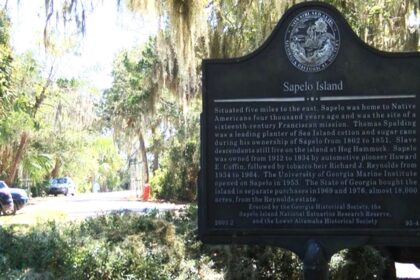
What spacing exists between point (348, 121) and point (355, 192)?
55 centimetres

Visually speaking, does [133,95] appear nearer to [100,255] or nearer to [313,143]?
[100,255]

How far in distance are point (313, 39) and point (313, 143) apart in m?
0.81

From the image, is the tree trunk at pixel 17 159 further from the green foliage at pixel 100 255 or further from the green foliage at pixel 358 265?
the green foliage at pixel 358 265

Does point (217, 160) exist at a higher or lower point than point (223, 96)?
lower

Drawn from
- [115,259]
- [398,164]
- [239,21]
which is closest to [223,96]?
[398,164]

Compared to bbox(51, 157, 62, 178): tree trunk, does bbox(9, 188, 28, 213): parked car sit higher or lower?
lower

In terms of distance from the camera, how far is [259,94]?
497 cm

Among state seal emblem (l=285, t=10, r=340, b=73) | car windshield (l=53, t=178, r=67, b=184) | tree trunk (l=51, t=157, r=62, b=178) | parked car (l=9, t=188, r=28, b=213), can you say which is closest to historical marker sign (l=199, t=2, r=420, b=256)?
state seal emblem (l=285, t=10, r=340, b=73)

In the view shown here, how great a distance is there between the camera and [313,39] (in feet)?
15.9

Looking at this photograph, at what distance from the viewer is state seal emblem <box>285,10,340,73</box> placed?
482 centimetres

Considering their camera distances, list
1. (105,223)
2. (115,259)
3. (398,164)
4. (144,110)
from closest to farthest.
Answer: (398,164) < (115,259) < (105,223) < (144,110)

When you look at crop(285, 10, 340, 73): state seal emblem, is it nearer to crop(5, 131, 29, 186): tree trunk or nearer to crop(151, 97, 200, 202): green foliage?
crop(151, 97, 200, 202): green foliage

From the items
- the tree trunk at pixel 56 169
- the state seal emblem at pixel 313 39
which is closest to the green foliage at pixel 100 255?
the state seal emblem at pixel 313 39

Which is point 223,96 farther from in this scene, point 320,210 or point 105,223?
point 105,223
